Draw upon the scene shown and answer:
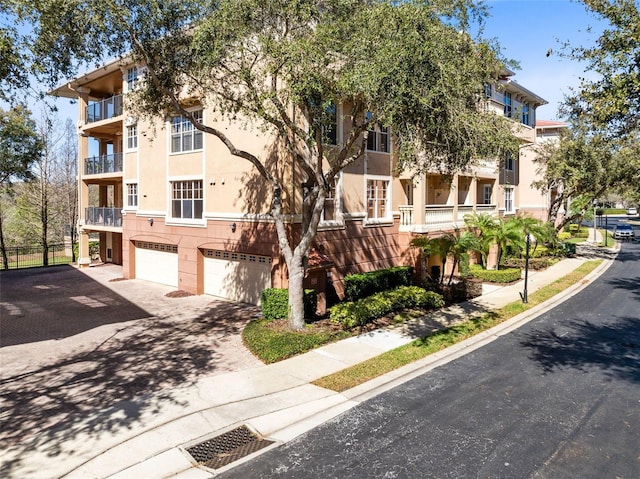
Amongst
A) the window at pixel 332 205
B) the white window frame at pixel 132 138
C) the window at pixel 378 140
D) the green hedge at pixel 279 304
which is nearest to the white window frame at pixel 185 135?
the white window frame at pixel 132 138

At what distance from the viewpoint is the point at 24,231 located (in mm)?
42656

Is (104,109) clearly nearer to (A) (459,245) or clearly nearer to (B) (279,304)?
(B) (279,304)

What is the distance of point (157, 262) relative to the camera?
78.5 feet

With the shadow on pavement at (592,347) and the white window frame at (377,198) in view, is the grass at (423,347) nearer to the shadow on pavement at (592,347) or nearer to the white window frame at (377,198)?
the shadow on pavement at (592,347)

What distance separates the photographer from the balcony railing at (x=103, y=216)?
89.6ft

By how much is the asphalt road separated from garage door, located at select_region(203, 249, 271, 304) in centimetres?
900

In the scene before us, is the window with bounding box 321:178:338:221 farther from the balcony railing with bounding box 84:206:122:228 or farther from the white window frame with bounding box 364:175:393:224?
the balcony railing with bounding box 84:206:122:228

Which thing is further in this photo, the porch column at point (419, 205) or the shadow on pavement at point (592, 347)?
the porch column at point (419, 205)

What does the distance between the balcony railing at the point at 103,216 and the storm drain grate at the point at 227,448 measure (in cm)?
2243

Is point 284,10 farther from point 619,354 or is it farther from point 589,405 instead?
point 619,354

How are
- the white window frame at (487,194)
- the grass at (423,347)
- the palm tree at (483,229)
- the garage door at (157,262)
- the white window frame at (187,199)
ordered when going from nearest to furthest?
the grass at (423,347)
the white window frame at (187,199)
the garage door at (157,262)
the palm tree at (483,229)
the white window frame at (487,194)

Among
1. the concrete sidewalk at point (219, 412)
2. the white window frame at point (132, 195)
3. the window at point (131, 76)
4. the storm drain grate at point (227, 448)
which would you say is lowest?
the storm drain grate at point (227, 448)

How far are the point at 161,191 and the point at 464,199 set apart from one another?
18.2 m

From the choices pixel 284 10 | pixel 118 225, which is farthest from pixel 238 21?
pixel 118 225
